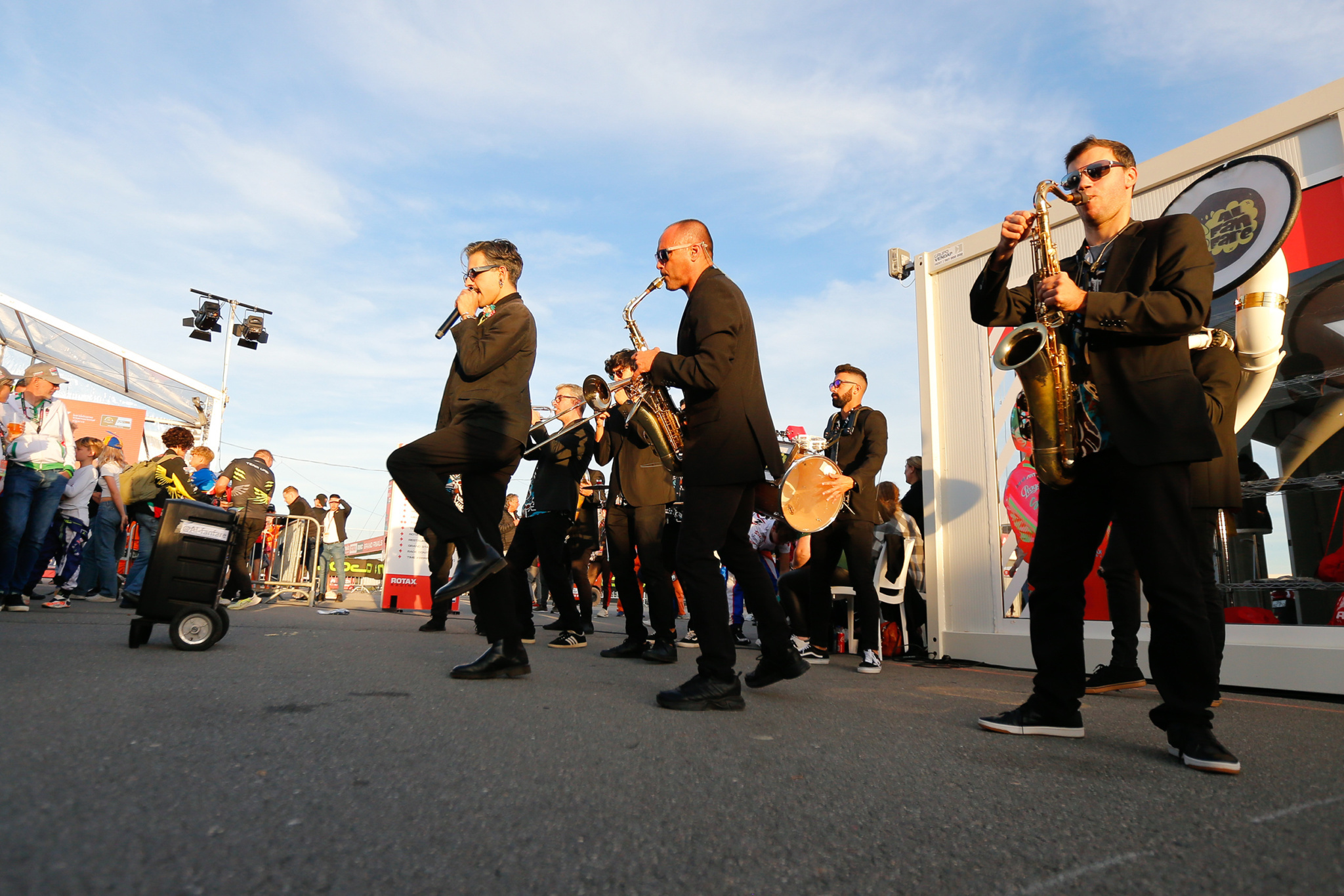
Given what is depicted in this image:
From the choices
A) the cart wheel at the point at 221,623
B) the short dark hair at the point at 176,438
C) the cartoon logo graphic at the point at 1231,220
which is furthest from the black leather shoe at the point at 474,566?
the short dark hair at the point at 176,438

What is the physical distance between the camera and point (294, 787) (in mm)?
1588

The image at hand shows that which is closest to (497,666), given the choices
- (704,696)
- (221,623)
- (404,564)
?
(704,696)

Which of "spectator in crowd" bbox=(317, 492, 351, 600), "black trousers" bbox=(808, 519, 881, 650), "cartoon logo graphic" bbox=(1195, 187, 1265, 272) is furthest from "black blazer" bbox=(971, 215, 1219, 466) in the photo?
"spectator in crowd" bbox=(317, 492, 351, 600)

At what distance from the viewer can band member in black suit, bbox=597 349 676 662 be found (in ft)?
17.1

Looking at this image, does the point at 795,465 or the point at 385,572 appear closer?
the point at 795,465

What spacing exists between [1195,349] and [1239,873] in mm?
2447

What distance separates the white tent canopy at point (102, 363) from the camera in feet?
45.2

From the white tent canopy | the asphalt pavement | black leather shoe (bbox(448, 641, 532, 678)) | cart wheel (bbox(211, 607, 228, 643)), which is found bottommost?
the asphalt pavement

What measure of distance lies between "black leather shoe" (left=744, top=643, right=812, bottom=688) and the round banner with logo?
9.23 feet

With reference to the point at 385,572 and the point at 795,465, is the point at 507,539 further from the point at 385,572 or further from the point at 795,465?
the point at 795,465

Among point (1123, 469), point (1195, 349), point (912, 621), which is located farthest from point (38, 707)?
point (912, 621)

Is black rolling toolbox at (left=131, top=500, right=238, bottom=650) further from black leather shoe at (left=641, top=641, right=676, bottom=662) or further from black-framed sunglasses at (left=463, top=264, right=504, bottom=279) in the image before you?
black leather shoe at (left=641, top=641, right=676, bottom=662)

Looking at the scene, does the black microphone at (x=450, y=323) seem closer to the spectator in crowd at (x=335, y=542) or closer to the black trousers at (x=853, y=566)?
the black trousers at (x=853, y=566)

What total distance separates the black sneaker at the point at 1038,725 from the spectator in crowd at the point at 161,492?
6.88m
